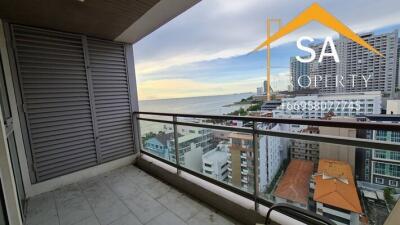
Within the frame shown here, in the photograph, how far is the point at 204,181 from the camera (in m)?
2.20

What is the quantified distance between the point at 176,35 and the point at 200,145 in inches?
177

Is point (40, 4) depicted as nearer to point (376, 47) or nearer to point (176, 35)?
point (176, 35)

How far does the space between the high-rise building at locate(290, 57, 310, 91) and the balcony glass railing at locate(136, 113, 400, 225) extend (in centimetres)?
354

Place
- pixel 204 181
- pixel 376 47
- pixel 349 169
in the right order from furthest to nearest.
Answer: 1. pixel 376 47
2. pixel 204 181
3. pixel 349 169

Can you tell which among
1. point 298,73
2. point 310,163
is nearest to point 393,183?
point 310,163

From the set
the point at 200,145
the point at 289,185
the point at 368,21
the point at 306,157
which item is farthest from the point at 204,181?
the point at 368,21

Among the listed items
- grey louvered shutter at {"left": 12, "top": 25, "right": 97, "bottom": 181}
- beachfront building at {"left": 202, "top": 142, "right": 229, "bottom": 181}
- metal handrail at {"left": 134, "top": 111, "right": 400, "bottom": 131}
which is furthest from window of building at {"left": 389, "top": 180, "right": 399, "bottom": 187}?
grey louvered shutter at {"left": 12, "top": 25, "right": 97, "bottom": 181}

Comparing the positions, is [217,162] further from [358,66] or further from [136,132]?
[358,66]

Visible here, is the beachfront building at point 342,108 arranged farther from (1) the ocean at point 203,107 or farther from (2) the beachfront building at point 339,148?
(1) the ocean at point 203,107

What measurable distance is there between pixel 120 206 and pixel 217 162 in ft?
4.31

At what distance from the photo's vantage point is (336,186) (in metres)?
1.19

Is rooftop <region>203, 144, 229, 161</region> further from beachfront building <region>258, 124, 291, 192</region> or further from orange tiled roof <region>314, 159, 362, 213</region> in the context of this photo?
orange tiled roof <region>314, 159, 362, 213</region>

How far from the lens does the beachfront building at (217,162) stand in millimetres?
1903

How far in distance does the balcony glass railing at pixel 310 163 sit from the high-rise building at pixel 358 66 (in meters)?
3.51
